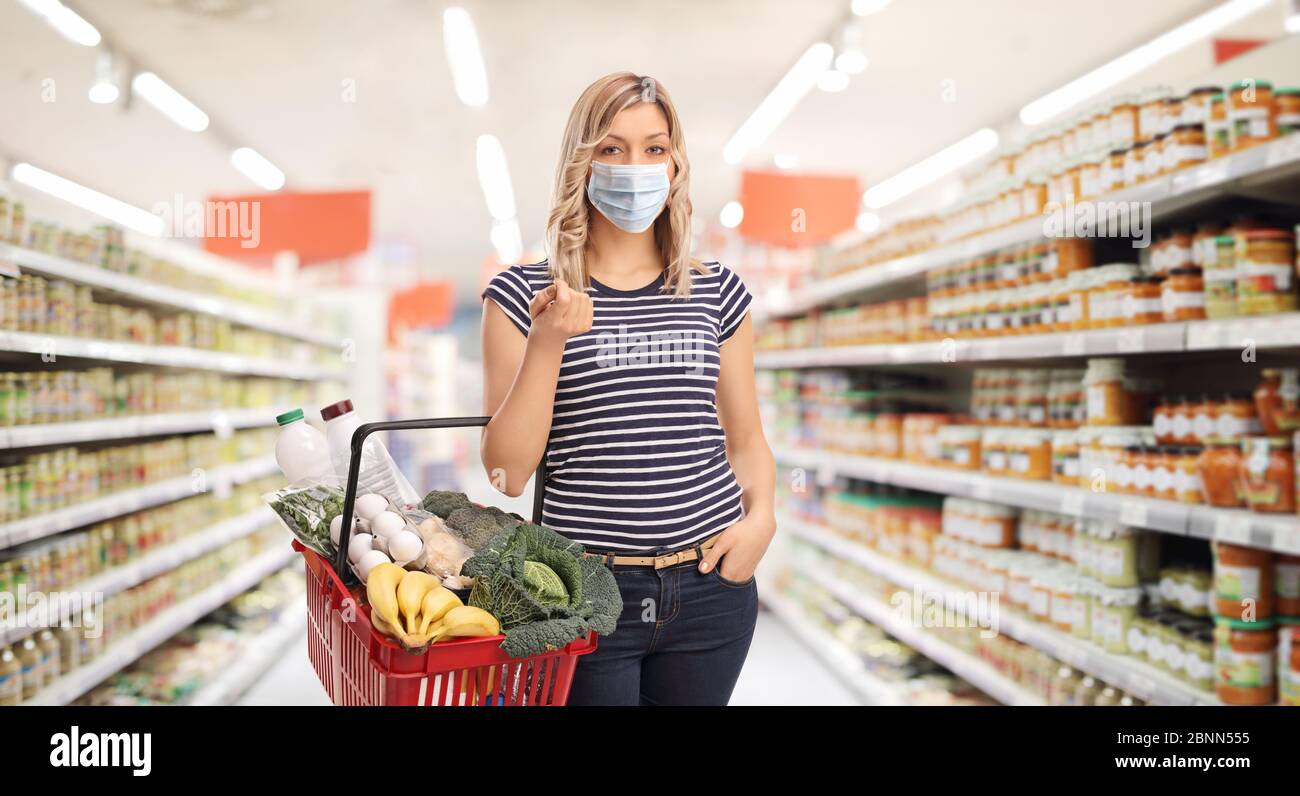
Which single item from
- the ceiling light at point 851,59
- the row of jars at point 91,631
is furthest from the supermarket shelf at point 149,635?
the ceiling light at point 851,59

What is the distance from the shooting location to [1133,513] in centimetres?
228

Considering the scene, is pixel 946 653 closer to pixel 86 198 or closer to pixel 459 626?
pixel 459 626

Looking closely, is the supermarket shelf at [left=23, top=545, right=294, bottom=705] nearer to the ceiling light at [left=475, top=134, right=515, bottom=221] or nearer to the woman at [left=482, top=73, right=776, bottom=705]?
the woman at [left=482, top=73, right=776, bottom=705]

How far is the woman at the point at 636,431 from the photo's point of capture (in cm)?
127

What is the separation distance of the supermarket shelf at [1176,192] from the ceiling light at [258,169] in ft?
22.4

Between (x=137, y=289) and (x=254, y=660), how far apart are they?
74.4 inches

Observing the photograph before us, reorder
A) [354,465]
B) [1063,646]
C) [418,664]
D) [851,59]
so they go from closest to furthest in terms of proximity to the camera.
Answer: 1. [418,664]
2. [354,465]
3. [1063,646]
4. [851,59]

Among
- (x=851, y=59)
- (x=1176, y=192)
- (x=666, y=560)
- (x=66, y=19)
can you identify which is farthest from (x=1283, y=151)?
(x=66, y=19)

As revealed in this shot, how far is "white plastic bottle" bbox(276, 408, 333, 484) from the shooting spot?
1.21 m

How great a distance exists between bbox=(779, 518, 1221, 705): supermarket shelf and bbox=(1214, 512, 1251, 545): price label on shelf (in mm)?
387

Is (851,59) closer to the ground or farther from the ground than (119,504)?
farther from the ground

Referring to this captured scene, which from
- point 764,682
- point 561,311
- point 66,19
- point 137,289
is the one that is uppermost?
point 66,19

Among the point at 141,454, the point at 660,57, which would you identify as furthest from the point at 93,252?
the point at 660,57

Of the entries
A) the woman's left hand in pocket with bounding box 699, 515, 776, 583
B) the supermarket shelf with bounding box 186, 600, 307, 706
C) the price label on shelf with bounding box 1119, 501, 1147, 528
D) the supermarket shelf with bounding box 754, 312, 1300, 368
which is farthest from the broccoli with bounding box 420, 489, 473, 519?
the supermarket shelf with bounding box 186, 600, 307, 706
